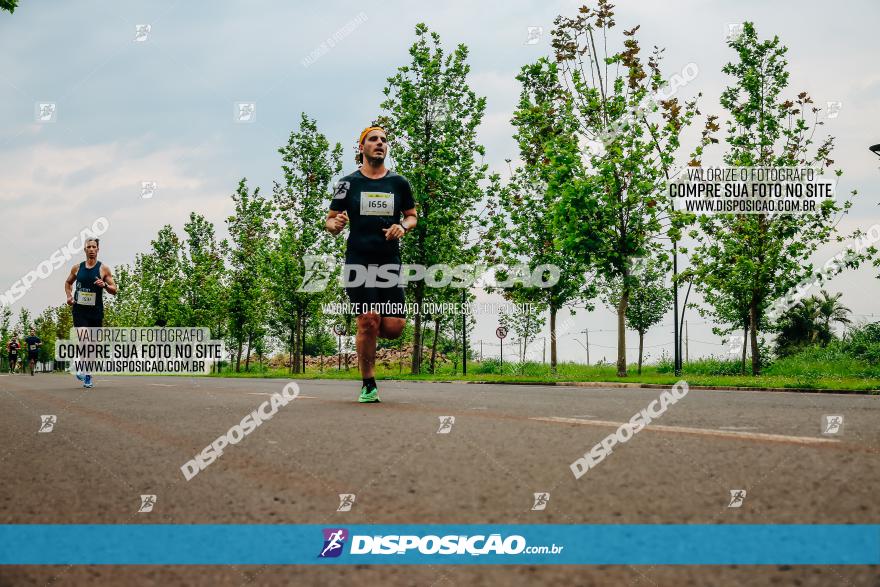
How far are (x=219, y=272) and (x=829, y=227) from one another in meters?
35.7

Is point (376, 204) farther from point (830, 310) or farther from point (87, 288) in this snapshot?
point (830, 310)

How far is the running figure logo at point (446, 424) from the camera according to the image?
4764 millimetres

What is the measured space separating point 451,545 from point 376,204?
594 cm

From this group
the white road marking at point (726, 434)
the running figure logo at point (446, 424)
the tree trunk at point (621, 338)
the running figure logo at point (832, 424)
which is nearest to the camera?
the white road marking at point (726, 434)

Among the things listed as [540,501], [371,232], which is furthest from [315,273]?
[540,501]

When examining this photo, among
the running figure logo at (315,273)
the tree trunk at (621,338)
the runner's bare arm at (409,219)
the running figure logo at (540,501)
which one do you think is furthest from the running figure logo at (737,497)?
the running figure logo at (315,273)

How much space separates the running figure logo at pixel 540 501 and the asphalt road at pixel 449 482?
3 centimetres

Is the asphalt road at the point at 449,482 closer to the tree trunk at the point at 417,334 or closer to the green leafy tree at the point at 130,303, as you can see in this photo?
the tree trunk at the point at 417,334

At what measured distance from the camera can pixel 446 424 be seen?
16.8 ft

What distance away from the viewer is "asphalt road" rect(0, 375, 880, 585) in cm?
182

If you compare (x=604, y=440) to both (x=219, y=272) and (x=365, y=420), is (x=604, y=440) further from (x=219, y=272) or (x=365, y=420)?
(x=219, y=272)

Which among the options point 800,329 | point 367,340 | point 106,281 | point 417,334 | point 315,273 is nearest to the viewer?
point 367,340

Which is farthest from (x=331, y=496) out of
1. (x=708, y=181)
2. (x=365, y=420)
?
(x=708, y=181)

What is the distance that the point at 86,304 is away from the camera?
14.3m
